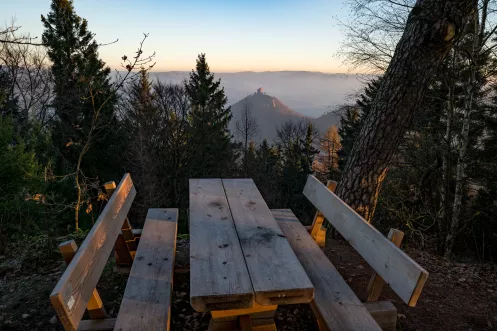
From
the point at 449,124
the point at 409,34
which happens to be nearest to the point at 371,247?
the point at 409,34

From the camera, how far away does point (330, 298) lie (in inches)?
84.7

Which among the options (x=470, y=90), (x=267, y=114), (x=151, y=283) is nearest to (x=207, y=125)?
(x=470, y=90)

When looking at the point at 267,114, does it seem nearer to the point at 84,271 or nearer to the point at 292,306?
the point at 292,306

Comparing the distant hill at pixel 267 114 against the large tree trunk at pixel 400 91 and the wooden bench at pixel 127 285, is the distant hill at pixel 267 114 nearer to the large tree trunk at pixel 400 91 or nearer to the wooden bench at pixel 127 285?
the large tree trunk at pixel 400 91

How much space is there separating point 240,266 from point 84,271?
0.83 metres

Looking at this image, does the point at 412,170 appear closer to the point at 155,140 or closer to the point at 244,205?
the point at 244,205

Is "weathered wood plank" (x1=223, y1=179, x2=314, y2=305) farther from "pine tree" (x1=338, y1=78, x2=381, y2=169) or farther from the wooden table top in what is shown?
"pine tree" (x1=338, y1=78, x2=381, y2=169)

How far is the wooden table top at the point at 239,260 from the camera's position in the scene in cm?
169

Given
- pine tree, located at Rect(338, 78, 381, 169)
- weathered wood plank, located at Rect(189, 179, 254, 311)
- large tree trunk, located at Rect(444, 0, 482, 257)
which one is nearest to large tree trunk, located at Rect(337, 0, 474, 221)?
weathered wood plank, located at Rect(189, 179, 254, 311)

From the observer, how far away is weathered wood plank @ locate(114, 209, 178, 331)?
188cm

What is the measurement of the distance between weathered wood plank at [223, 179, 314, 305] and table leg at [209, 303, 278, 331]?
32 centimetres

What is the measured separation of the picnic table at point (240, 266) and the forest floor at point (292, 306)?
0.68 metres

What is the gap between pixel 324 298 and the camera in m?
2.15

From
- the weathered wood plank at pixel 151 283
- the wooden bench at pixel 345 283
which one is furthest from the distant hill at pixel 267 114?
the weathered wood plank at pixel 151 283
